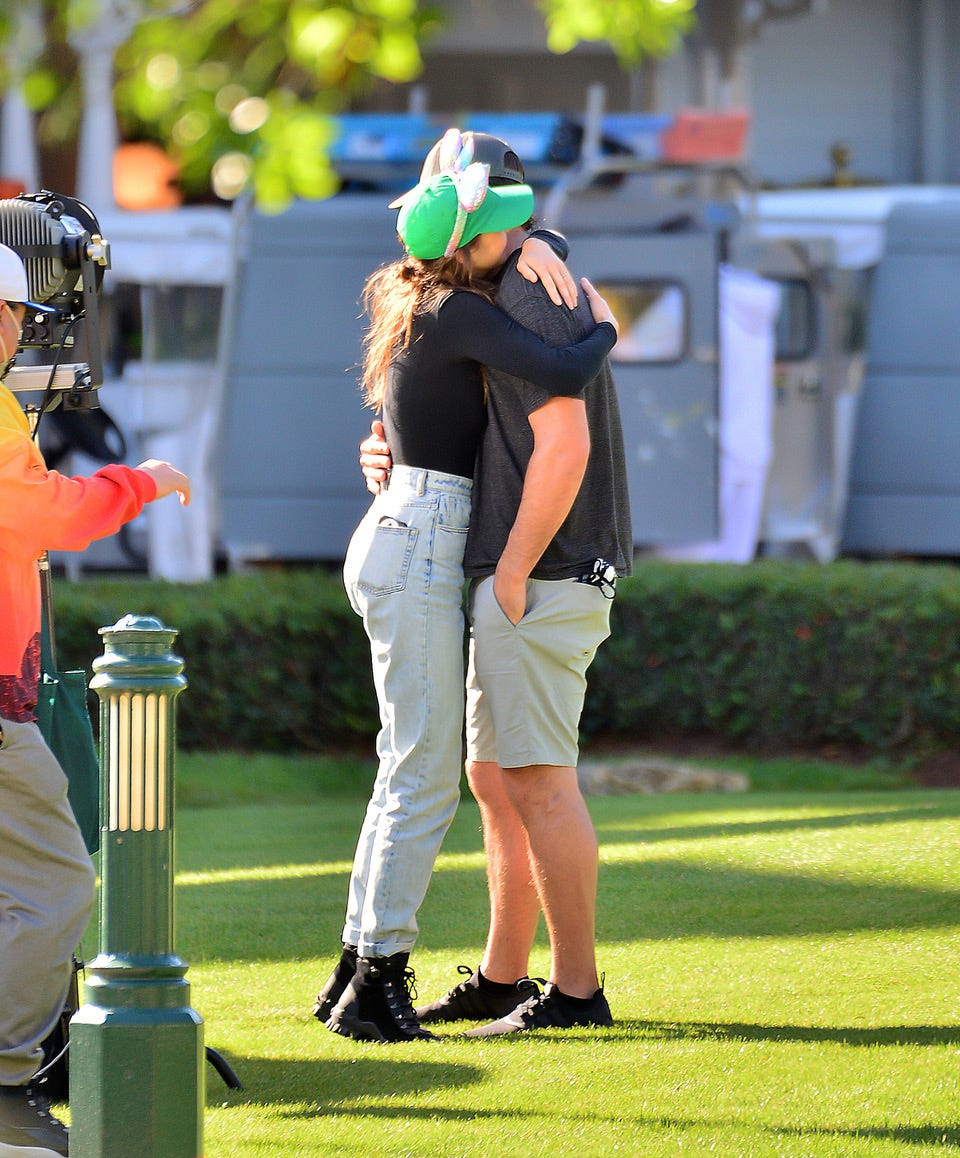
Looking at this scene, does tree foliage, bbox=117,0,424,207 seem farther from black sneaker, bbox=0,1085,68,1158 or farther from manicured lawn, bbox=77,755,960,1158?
black sneaker, bbox=0,1085,68,1158

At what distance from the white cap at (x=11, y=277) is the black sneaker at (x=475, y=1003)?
1.75 metres

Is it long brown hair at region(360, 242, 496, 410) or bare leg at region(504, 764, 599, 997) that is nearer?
bare leg at region(504, 764, 599, 997)

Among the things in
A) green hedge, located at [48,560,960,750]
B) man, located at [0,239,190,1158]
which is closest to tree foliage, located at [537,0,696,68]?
green hedge, located at [48,560,960,750]

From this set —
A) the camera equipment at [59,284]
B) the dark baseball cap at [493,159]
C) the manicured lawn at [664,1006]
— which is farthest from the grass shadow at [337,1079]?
the dark baseball cap at [493,159]

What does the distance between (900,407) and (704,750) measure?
295 centimetres

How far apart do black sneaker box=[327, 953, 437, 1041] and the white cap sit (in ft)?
5.00

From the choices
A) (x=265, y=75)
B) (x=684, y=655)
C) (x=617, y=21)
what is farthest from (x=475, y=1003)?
(x=265, y=75)

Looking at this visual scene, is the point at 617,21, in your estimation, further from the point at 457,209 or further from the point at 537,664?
the point at 537,664

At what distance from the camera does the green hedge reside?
898 centimetres

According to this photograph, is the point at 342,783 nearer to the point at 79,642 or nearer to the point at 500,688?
the point at 79,642

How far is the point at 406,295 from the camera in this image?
3793 mm

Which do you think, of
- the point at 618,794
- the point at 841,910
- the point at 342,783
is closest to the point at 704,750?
the point at 618,794

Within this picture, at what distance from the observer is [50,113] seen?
1362 centimetres

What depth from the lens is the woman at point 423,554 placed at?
11.9 ft
